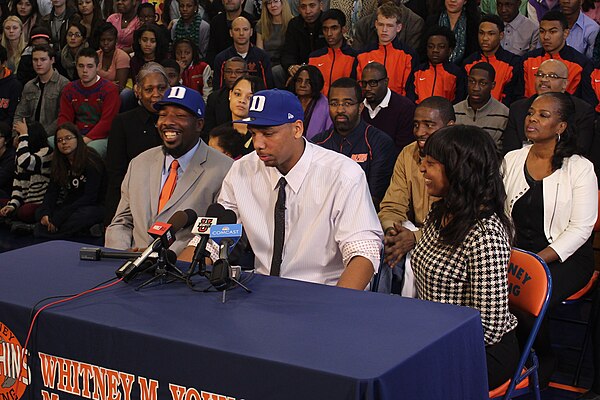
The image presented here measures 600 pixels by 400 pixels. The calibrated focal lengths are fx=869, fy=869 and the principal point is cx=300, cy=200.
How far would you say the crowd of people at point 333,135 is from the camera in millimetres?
3164

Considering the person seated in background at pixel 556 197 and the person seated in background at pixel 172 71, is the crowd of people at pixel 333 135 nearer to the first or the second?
the person seated in background at pixel 556 197

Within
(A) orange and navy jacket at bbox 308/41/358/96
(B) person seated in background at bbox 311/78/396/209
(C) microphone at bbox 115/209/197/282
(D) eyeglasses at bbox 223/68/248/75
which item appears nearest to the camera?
(C) microphone at bbox 115/209/197/282

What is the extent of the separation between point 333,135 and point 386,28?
6.71 feet

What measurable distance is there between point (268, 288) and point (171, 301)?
32 cm

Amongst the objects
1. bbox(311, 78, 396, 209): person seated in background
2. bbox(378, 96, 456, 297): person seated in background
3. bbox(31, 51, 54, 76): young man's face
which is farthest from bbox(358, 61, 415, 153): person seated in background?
bbox(31, 51, 54, 76): young man's face

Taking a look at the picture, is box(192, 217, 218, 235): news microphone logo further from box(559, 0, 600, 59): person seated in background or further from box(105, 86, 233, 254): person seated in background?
box(559, 0, 600, 59): person seated in background

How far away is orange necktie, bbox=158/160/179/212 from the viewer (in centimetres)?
399

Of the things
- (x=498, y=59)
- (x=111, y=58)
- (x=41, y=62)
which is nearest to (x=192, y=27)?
(x=111, y=58)

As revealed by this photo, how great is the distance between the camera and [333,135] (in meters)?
5.89

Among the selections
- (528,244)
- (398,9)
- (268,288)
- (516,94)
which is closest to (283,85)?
(398,9)

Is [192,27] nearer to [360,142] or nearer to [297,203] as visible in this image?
[360,142]

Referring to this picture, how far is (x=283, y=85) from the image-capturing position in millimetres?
8523

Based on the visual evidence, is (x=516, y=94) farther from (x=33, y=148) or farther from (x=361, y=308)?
(x=361, y=308)

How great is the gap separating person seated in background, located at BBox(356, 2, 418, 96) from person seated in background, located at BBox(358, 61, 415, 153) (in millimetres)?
880
